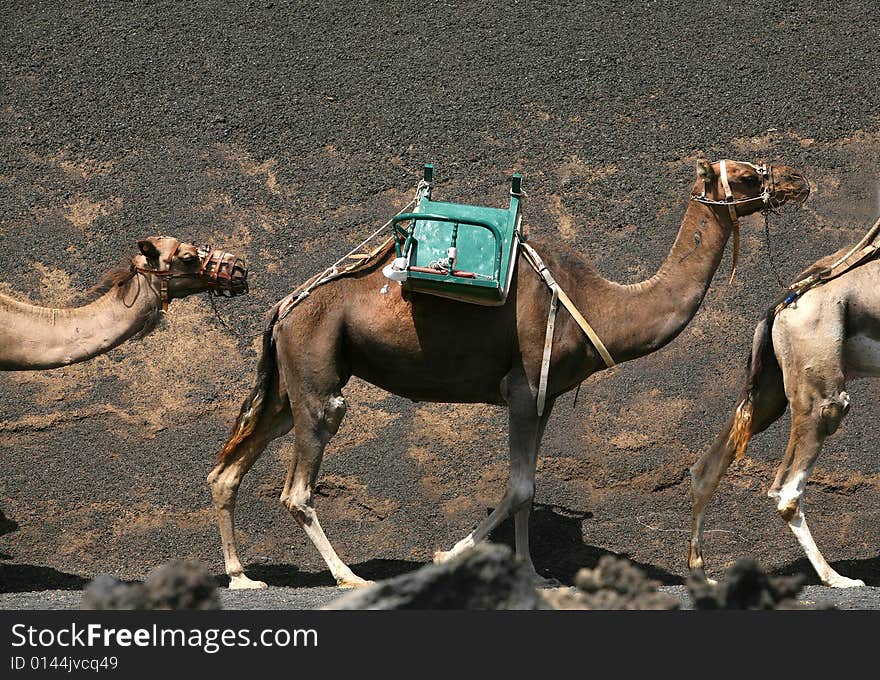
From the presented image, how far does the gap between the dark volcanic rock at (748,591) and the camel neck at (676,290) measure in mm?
3746

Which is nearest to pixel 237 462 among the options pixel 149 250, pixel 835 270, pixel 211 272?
pixel 211 272

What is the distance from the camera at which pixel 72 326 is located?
8.75m

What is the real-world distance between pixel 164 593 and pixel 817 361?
5186 mm

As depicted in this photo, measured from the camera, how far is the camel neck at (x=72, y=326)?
8680mm

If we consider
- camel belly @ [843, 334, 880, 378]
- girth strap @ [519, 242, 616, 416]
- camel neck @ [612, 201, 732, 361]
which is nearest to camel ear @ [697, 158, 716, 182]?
camel neck @ [612, 201, 732, 361]

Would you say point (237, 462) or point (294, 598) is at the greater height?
point (237, 462)

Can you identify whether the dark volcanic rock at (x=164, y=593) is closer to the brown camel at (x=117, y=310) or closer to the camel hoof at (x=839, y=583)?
the brown camel at (x=117, y=310)

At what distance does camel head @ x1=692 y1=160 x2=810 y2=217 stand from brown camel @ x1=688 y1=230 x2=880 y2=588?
610 mm

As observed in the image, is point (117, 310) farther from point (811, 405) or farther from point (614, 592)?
point (614, 592)

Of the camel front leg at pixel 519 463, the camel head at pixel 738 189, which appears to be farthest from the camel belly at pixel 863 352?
the camel front leg at pixel 519 463

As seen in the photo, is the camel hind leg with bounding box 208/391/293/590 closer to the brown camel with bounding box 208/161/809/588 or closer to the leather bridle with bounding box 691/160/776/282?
the brown camel with bounding box 208/161/809/588

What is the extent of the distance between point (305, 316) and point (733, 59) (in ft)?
27.4

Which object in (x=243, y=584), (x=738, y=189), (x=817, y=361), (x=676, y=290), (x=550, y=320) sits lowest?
(x=243, y=584)

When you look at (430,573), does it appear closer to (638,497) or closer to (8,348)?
(8,348)
